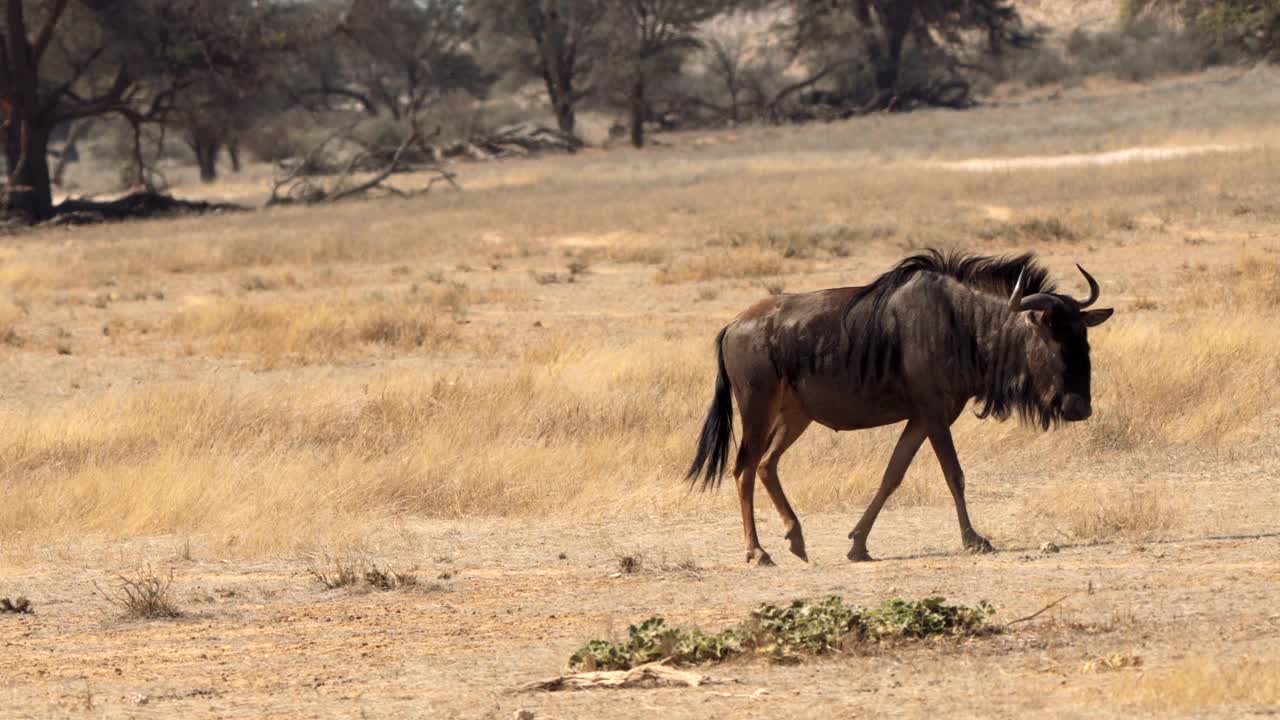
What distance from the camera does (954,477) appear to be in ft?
25.4

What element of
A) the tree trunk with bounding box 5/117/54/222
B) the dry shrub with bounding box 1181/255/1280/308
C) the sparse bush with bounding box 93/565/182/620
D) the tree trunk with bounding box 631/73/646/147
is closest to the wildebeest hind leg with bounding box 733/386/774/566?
the sparse bush with bounding box 93/565/182/620

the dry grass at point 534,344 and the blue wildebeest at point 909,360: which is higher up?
the blue wildebeest at point 909,360

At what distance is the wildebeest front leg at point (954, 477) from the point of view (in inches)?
302

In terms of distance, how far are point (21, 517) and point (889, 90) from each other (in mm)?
51623

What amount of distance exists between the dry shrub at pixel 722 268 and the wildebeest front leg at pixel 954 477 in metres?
12.8

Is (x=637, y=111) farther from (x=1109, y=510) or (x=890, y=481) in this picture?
(x=890, y=481)

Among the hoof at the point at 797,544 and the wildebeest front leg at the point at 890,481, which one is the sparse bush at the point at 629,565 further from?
the wildebeest front leg at the point at 890,481

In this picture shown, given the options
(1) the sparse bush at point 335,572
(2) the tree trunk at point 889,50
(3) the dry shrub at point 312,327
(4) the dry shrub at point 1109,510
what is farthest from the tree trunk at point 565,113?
(1) the sparse bush at point 335,572

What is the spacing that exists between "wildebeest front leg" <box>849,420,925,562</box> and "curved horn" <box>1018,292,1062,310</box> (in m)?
0.76

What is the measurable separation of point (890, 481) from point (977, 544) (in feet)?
1.59

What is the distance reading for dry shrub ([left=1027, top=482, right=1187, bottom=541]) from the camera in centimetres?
810

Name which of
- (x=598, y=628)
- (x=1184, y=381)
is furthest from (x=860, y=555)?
(x=1184, y=381)

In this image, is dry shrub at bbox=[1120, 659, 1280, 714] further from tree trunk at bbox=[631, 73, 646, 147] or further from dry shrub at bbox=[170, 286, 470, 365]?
tree trunk at bbox=[631, 73, 646, 147]


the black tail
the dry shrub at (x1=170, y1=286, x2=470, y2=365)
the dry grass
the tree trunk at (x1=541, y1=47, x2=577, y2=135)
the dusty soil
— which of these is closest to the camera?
the dusty soil
